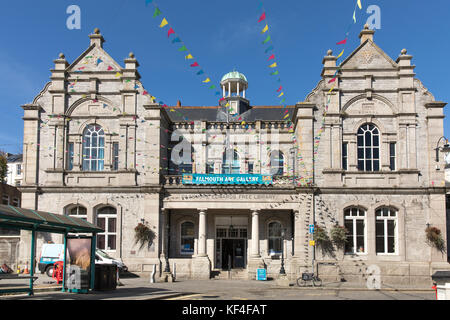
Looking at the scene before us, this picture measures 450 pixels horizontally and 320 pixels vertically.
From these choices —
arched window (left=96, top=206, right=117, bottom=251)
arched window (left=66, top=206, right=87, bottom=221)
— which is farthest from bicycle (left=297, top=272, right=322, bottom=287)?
arched window (left=66, top=206, right=87, bottom=221)

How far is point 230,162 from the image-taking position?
3206cm

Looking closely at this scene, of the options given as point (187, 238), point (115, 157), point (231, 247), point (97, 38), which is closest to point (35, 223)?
point (115, 157)

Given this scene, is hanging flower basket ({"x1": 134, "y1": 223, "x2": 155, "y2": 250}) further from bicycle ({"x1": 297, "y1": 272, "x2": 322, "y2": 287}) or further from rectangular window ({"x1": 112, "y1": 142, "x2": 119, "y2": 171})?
bicycle ({"x1": 297, "y1": 272, "x2": 322, "y2": 287})

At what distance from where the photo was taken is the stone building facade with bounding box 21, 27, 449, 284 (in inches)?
1080

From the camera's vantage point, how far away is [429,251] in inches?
1057

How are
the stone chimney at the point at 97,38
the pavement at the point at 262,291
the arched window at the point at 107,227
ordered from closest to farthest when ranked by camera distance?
the pavement at the point at 262,291 < the arched window at the point at 107,227 < the stone chimney at the point at 97,38

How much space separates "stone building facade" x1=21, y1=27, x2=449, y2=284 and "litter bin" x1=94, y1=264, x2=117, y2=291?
7.72m

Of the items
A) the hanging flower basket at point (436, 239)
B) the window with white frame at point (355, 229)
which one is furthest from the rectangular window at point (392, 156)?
the hanging flower basket at point (436, 239)

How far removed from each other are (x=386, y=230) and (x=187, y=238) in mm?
12351

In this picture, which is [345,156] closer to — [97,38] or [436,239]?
[436,239]

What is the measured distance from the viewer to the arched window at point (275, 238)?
3014 cm

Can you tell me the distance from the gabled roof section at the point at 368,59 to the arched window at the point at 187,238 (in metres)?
14.1

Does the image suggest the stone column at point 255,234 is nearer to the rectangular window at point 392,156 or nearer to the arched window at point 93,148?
the rectangular window at point 392,156
